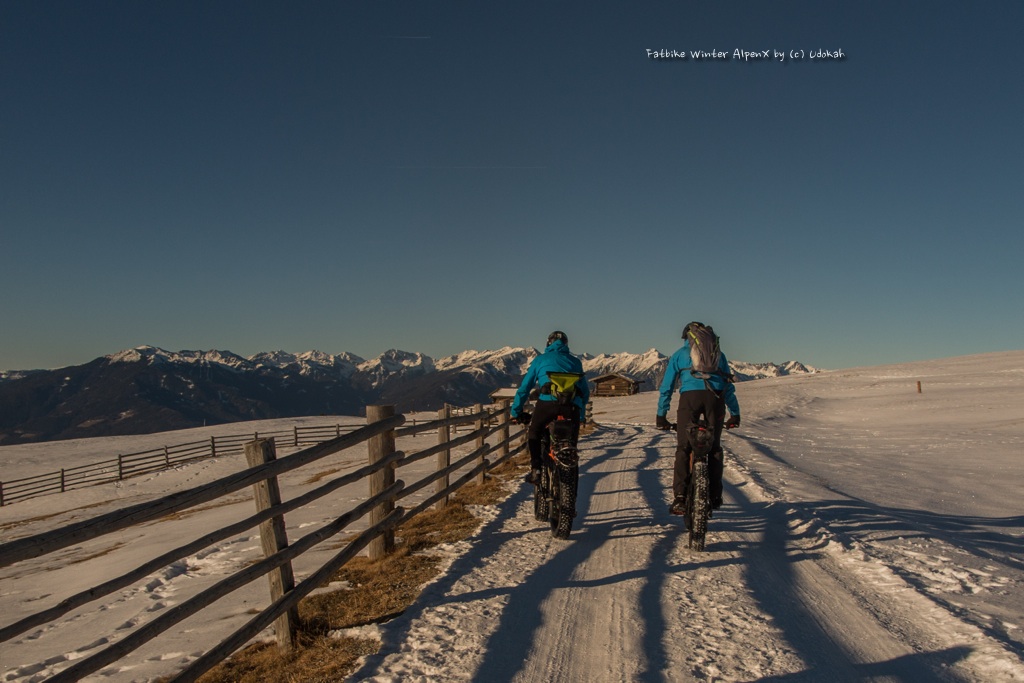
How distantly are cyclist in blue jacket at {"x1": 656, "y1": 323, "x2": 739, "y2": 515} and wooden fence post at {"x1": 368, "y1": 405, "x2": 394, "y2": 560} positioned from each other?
3176 mm

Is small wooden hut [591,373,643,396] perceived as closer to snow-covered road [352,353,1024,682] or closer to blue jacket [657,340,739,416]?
snow-covered road [352,353,1024,682]

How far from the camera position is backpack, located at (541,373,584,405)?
22.4ft

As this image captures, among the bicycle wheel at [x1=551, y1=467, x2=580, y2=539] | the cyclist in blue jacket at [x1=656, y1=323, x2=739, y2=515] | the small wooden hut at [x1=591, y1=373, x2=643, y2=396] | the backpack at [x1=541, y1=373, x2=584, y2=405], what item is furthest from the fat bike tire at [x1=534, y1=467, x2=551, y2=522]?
the small wooden hut at [x1=591, y1=373, x2=643, y2=396]

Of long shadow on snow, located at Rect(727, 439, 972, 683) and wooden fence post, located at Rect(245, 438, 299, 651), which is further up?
wooden fence post, located at Rect(245, 438, 299, 651)

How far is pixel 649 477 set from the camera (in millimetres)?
11516

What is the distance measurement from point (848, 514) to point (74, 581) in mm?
12238

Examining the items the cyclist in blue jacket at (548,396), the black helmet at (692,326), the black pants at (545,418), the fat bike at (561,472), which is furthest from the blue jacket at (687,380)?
the fat bike at (561,472)

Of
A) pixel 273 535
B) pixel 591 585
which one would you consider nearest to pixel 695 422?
pixel 591 585

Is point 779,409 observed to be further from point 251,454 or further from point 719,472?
point 251,454

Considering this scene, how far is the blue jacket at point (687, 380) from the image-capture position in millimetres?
6041

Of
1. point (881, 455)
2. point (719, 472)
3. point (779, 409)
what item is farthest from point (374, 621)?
point (779, 409)

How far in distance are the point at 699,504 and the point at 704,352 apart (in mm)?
1632

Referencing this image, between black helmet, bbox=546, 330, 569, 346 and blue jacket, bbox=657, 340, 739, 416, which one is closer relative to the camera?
blue jacket, bbox=657, 340, 739, 416

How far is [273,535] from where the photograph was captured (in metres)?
4.63
